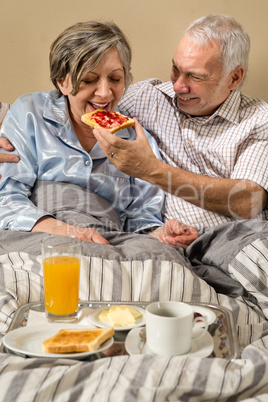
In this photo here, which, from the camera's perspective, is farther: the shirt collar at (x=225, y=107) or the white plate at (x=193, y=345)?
the shirt collar at (x=225, y=107)

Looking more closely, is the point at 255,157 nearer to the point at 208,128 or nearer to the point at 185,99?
the point at 208,128

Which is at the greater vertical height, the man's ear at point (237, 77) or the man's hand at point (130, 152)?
the man's ear at point (237, 77)

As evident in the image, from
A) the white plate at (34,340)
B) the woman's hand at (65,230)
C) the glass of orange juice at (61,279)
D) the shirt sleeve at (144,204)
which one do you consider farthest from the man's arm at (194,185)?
the white plate at (34,340)

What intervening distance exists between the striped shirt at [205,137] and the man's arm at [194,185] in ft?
0.15

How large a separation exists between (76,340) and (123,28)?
1829 millimetres

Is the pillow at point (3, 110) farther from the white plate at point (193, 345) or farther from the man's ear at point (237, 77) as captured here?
the white plate at point (193, 345)

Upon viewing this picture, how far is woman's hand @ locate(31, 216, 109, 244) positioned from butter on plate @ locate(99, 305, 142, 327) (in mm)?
642

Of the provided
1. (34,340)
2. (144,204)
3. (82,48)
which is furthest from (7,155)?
(34,340)

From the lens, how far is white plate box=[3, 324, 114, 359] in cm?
97

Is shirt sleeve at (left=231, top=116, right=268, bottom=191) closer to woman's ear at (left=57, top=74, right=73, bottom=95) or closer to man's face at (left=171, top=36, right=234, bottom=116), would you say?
man's face at (left=171, top=36, right=234, bottom=116)

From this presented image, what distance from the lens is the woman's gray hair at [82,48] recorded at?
72.2 inches

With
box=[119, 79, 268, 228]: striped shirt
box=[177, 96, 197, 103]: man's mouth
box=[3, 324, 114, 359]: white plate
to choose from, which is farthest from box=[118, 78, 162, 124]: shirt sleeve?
box=[3, 324, 114, 359]: white plate

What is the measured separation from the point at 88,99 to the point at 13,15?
784 millimetres

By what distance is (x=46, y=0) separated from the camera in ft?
7.86
